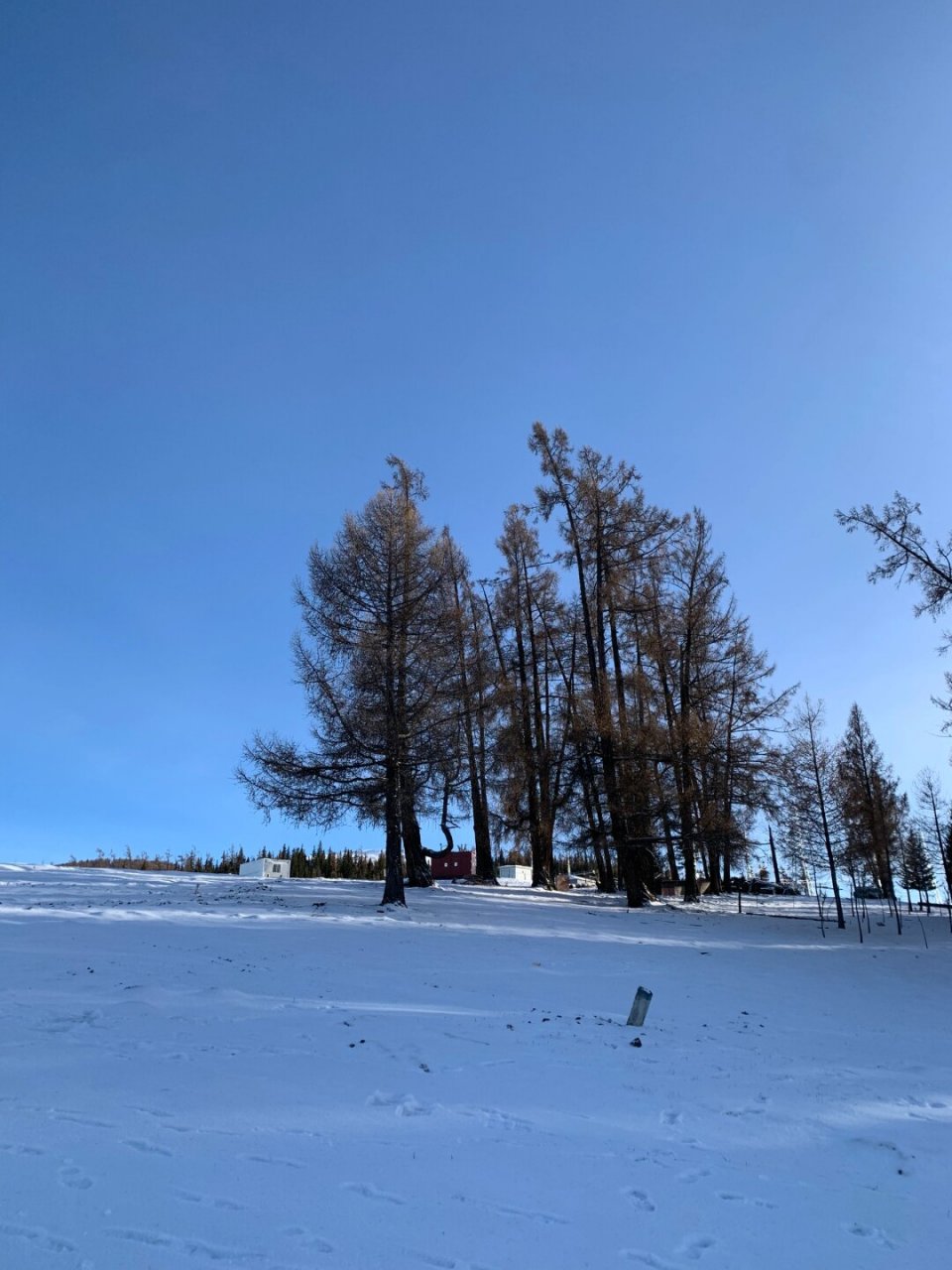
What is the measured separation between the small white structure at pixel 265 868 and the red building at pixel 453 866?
5186 millimetres

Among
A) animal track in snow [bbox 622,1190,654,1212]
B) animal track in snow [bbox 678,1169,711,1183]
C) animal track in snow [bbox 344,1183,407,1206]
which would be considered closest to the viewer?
animal track in snow [bbox 344,1183,407,1206]

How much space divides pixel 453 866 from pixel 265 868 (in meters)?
6.52

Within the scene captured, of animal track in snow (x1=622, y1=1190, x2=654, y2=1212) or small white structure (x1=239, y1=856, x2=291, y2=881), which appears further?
small white structure (x1=239, y1=856, x2=291, y2=881)

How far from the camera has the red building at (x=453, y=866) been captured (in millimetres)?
27328

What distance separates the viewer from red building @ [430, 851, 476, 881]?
27.3 meters

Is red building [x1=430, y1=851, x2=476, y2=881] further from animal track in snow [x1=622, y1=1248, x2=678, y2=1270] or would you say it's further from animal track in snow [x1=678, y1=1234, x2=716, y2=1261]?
animal track in snow [x1=622, y1=1248, x2=678, y2=1270]

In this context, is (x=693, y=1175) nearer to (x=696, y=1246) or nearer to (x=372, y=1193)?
(x=696, y=1246)

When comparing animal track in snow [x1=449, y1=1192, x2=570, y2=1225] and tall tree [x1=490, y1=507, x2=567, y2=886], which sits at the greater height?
tall tree [x1=490, y1=507, x2=567, y2=886]

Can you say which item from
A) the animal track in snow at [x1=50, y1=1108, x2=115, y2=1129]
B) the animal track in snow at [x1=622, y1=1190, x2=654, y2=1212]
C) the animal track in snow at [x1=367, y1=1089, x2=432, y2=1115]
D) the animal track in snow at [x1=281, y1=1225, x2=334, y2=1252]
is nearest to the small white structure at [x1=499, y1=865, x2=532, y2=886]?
the animal track in snow at [x1=367, y1=1089, x2=432, y2=1115]

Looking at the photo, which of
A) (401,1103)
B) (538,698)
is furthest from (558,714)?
(401,1103)

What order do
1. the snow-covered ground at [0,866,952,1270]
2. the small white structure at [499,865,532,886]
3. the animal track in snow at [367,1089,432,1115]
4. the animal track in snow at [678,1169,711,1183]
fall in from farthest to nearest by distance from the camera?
the small white structure at [499,865,532,886] → the animal track in snow at [367,1089,432,1115] → the animal track in snow at [678,1169,711,1183] → the snow-covered ground at [0,866,952,1270]

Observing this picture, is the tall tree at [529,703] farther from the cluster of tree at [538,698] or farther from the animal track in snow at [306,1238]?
the animal track in snow at [306,1238]

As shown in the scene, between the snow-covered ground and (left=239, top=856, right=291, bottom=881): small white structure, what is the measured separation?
480 inches

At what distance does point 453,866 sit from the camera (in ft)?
89.9
